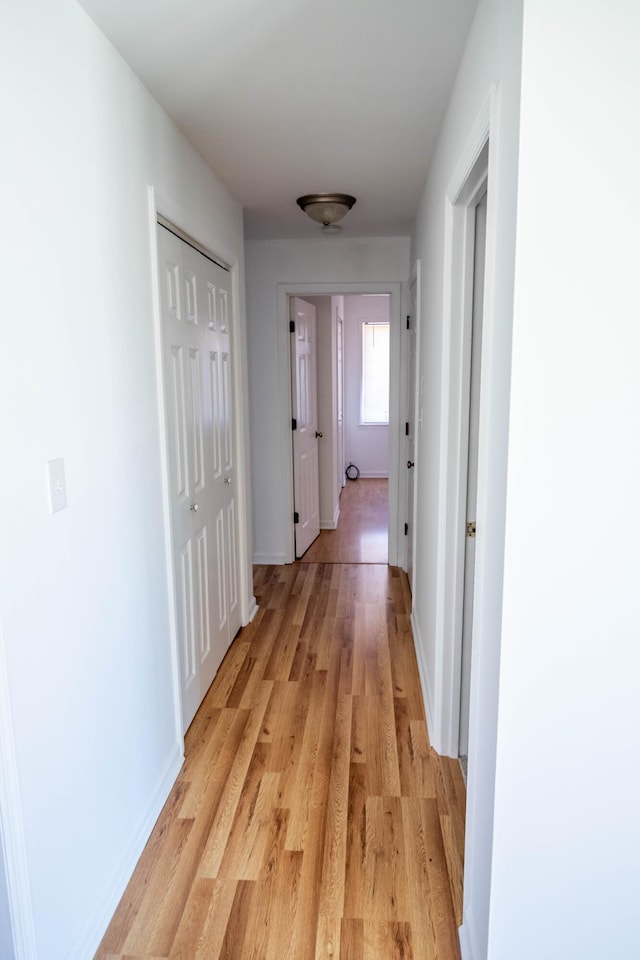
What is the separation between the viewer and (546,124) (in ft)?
3.57

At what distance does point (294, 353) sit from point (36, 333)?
3.36 m

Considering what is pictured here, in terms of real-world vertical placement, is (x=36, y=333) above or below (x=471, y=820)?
above

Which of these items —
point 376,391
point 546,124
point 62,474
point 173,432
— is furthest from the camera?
point 376,391

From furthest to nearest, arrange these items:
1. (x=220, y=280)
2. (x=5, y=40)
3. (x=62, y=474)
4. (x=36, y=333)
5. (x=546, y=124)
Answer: (x=220, y=280) → (x=62, y=474) → (x=36, y=333) → (x=5, y=40) → (x=546, y=124)

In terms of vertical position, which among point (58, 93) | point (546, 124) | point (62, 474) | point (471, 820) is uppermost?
point (58, 93)

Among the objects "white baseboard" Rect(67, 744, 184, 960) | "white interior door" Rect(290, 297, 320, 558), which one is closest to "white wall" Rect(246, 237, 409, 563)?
"white interior door" Rect(290, 297, 320, 558)

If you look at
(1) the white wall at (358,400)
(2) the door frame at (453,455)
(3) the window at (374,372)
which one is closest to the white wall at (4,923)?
(2) the door frame at (453,455)

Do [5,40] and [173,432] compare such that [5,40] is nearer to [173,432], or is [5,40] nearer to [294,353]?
[173,432]

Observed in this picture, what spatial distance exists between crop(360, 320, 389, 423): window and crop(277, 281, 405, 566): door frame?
3745mm

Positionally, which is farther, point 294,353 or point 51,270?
point 294,353

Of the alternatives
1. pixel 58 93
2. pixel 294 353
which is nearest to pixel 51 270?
pixel 58 93

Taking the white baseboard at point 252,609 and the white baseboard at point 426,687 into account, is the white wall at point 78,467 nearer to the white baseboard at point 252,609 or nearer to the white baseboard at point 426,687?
the white baseboard at point 426,687

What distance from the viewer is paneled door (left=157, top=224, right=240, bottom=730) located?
2.38m

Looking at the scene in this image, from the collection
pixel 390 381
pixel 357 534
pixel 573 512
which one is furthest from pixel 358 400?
pixel 573 512
